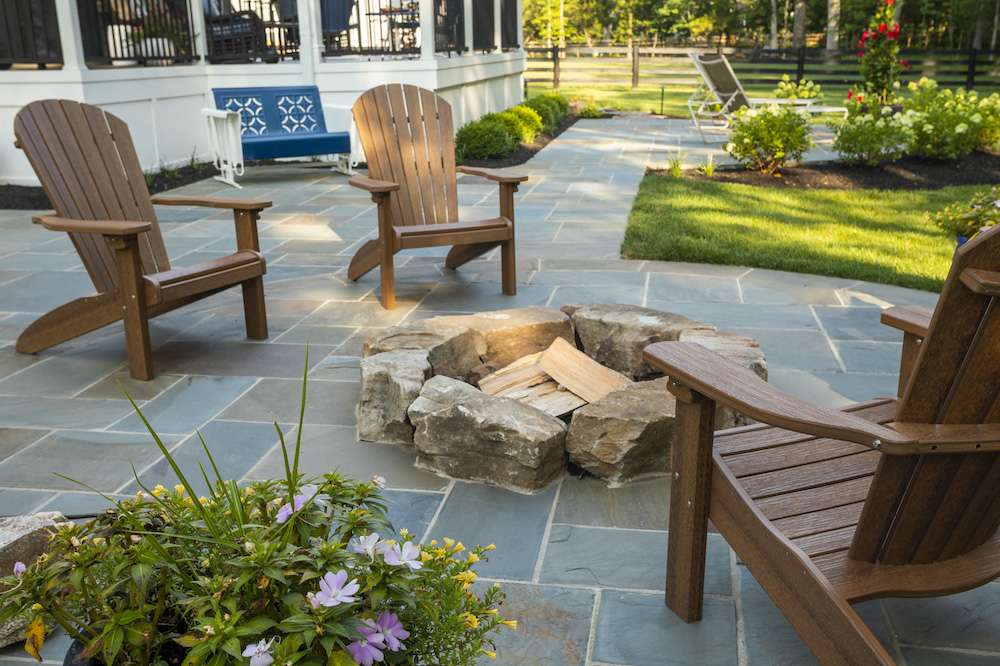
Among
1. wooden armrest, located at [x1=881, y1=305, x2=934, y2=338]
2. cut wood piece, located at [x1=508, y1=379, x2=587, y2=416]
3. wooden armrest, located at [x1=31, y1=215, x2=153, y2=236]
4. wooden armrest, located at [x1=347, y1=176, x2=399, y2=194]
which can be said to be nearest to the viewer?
wooden armrest, located at [x1=881, y1=305, x2=934, y2=338]

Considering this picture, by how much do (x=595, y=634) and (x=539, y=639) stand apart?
13cm

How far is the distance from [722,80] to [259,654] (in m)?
11.3

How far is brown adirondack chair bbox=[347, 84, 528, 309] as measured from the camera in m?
4.55

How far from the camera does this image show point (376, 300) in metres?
4.71

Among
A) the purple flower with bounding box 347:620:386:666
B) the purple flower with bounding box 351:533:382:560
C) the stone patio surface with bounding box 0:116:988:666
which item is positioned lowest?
the stone patio surface with bounding box 0:116:988:666

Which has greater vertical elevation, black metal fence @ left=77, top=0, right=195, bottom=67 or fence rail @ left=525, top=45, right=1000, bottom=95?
black metal fence @ left=77, top=0, right=195, bottom=67

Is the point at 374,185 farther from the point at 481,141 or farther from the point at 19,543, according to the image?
the point at 481,141

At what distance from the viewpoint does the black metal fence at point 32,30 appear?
7.95 metres

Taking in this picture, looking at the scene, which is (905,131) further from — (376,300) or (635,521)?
(635,521)

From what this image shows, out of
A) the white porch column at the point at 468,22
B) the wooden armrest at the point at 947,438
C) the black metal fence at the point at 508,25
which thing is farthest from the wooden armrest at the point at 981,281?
the black metal fence at the point at 508,25

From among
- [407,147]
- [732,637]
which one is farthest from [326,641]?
[407,147]

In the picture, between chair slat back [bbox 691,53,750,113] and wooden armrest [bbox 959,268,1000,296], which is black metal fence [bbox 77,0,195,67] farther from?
wooden armrest [bbox 959,268,1000,296]

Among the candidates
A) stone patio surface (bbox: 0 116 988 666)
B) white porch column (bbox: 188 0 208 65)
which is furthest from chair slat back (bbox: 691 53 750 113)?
white porch column (bbox: 188 0 208 65)

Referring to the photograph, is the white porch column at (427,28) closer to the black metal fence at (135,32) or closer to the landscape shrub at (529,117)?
the landscape shrub at (529,117)
